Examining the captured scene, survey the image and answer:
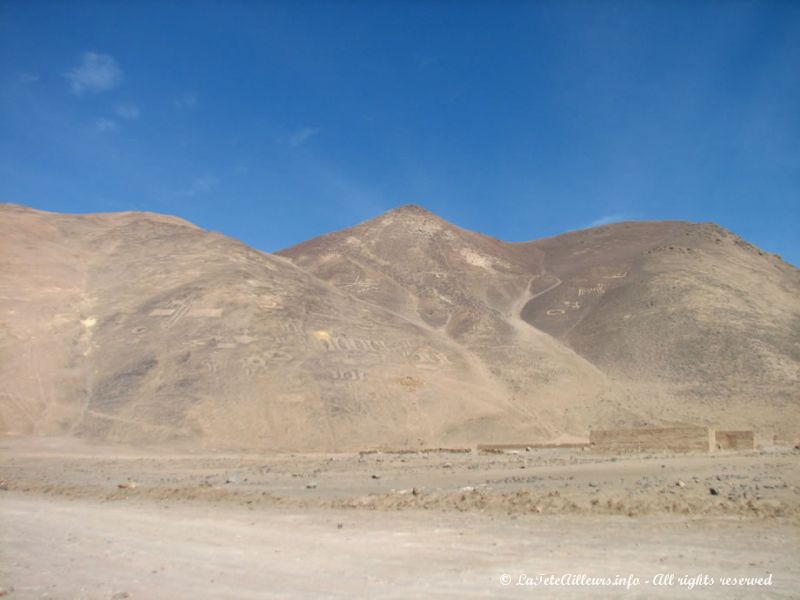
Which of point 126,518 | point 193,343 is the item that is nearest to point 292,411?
point 193,343

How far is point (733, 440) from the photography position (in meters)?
29.8

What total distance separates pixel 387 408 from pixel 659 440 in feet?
69.8

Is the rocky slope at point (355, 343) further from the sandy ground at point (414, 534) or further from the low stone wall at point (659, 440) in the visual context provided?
the sandy ground at point (414, 534)

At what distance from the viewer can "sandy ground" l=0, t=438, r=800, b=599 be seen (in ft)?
25.7

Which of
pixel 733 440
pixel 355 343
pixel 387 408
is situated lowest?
pixel 733 440

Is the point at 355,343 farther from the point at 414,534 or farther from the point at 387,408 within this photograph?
the point at 414,534

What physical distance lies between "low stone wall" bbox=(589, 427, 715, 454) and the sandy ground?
6.12 metres

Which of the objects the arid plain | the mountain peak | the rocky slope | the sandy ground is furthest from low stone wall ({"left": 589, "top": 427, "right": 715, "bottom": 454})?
the mountain peak

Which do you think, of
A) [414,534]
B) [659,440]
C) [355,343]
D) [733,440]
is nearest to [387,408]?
[355,343]

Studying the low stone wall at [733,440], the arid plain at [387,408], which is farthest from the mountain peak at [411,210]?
the low stone wall at [733,440]

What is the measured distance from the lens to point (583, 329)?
222 ft

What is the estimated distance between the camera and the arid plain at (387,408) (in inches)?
363

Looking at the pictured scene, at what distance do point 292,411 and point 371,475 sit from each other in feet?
73.4

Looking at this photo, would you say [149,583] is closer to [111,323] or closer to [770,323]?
[111,323]
